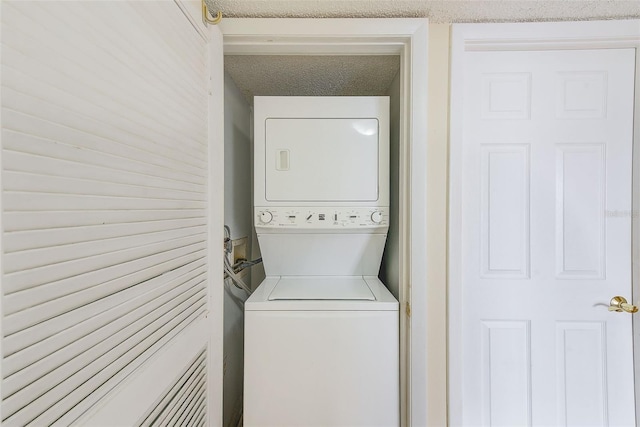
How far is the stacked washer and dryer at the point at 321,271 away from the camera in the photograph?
1185 millimetres

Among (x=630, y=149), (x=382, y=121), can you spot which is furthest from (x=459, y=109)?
(x=630, y=149)

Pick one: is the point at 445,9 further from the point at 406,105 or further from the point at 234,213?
the point at 234,213

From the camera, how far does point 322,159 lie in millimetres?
1406

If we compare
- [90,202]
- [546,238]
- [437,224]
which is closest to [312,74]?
[437,224]

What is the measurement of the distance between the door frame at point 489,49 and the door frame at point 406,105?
14 cm

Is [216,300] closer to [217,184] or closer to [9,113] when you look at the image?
[217,184]

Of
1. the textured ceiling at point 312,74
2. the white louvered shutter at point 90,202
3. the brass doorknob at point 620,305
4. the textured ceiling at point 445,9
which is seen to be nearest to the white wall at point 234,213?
the textured ceiling at point 312,74

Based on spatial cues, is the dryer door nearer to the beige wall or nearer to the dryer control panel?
the dryer control panel

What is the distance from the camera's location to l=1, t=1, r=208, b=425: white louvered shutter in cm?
43

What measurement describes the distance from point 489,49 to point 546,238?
3.20 ft

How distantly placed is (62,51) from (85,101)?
9cm

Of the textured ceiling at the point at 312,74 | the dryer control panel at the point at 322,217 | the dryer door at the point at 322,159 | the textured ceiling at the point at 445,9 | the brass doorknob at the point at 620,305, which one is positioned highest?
the textured ceiling at the point at 445,9

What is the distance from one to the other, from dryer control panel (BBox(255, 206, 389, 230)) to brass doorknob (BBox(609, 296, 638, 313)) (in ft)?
3.81

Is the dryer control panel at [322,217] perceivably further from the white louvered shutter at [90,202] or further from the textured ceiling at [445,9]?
the textured ceiling at [445,9]
